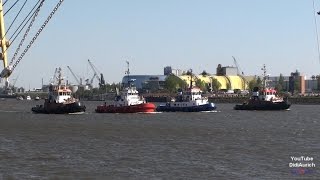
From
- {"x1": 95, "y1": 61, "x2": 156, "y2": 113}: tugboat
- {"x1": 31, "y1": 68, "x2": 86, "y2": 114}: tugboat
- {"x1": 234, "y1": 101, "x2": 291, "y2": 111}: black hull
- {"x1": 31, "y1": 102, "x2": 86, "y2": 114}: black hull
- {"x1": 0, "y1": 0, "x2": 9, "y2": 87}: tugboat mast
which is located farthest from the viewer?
{"x1": 234, "y1": 101, "x2": 291, "y2": 111}: black hull

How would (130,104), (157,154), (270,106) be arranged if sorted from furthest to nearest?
1. (270,106)
2. (130,104)
3. (157,154)

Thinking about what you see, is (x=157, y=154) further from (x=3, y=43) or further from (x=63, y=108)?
(x=63, y=108)

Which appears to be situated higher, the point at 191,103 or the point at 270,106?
the point at 191,103

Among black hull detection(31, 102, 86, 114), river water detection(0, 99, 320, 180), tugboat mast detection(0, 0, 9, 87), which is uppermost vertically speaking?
tugboat mast detection(0, 0, 9, 87)

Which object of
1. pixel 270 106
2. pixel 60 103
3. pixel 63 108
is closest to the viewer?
pixel 63 108

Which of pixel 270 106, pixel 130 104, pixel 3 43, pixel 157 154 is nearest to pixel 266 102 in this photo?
pixel 270 106

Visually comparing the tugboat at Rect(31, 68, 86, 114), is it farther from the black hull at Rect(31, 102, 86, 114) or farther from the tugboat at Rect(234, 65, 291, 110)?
the tugboat at Rect(234, 65, 291, 110)

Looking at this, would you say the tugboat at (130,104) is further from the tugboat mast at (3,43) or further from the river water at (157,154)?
the tugboat mast at (3,43)

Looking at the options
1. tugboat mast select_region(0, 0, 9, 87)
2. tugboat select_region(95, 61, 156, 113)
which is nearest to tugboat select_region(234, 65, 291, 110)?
tugboat select_region(95, 61, 156, 113)

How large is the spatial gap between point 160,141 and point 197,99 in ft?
227

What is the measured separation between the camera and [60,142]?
5659 centimetres

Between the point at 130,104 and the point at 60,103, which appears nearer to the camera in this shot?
the point at 60,103

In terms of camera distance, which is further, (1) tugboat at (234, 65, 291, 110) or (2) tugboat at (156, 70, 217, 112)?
(1) tugboat at (234, 65, 291, 110)

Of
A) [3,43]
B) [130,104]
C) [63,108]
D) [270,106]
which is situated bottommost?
[63,108]
